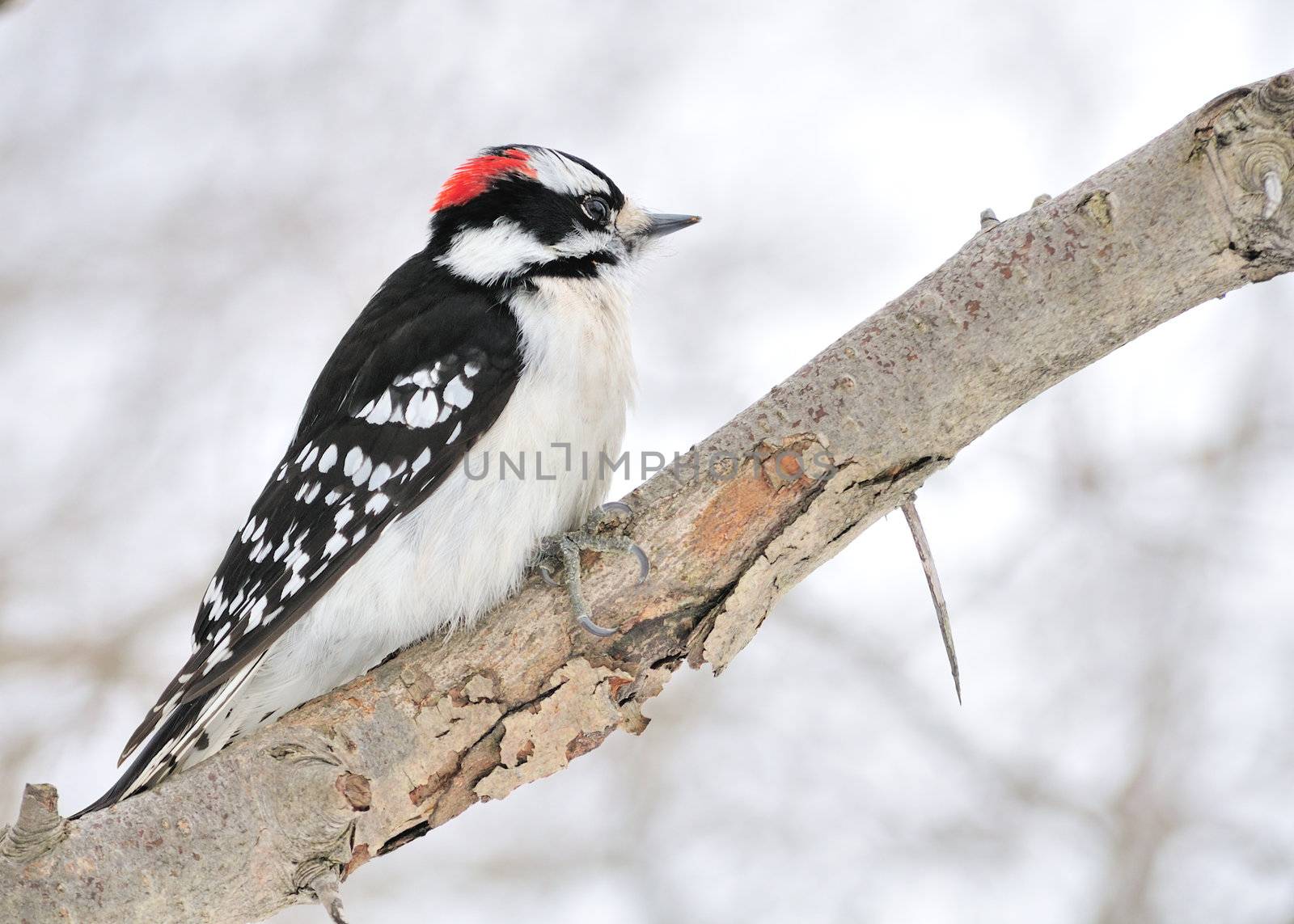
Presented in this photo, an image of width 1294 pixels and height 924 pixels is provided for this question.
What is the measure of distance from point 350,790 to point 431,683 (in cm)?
24

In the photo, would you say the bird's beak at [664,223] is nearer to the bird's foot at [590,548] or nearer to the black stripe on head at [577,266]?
the black stripe on head at [577,266]

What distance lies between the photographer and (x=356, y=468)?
2.50 metres

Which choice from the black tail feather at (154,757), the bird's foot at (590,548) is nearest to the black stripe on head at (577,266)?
the bird's foot at (590,548)

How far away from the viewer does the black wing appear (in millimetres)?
2355

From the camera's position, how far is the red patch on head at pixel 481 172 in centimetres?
301

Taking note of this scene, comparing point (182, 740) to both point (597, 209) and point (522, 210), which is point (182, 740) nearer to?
point (522, 210)

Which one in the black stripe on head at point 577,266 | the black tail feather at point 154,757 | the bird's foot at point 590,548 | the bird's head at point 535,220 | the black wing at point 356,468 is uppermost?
the bird's head at point 535,220

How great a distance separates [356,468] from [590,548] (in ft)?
2.01

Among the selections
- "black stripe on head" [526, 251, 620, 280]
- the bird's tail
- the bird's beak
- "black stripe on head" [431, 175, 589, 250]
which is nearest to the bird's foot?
the bird's tail

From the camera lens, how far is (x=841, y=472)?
6.95 feet

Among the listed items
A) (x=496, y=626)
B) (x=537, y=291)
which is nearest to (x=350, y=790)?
(x=496, y=626)

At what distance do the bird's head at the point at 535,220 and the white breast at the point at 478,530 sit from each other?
1.00ft

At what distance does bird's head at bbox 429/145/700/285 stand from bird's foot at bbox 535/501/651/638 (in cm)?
81

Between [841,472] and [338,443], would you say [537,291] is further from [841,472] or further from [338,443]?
[841,472]
